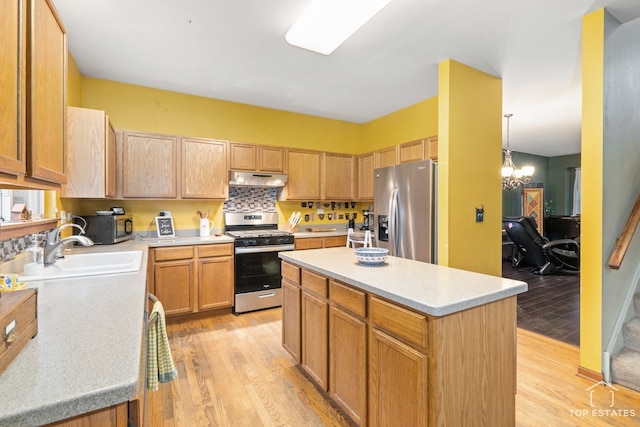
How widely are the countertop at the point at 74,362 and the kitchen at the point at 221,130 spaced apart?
1.85 meters

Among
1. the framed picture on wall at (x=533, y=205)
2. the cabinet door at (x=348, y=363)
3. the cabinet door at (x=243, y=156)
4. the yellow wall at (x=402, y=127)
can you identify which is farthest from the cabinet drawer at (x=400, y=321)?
the framed picture on wall at (x=533, y=205)

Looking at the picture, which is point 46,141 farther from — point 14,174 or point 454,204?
point 454,204

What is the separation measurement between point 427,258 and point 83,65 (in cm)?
390

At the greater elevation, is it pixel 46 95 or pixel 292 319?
pixel 46 95

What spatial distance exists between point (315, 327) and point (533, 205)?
828cm

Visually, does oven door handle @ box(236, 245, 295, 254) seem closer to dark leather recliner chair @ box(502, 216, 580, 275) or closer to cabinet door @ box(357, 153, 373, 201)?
cabinet door @ box(357, 153, 373, 201)

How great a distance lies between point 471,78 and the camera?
313cm

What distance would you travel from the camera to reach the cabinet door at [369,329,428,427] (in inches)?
52.2

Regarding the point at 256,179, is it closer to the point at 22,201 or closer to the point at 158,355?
the point at 22,201

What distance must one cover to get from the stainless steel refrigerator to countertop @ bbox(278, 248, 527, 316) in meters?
1.00

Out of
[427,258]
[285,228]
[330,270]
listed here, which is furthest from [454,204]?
[285,228]

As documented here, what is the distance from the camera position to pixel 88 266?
2.37 meters

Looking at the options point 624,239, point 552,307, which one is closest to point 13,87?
point 624,239

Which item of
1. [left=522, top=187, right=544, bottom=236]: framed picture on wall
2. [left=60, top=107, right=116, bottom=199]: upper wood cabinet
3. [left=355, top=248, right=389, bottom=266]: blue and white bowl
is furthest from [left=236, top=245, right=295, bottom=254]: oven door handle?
[left=522, top=187, right=544, bottom=236]: framed picture on wall
